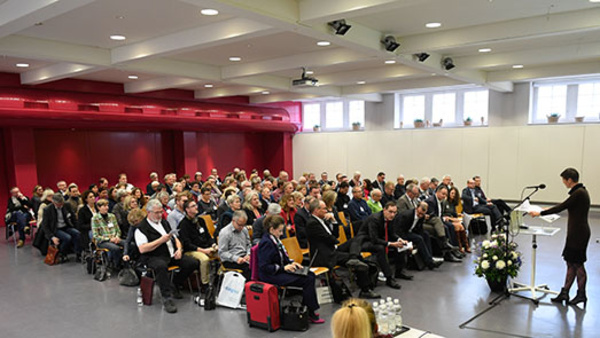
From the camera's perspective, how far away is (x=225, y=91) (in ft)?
40.3

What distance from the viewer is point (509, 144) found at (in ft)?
39.8

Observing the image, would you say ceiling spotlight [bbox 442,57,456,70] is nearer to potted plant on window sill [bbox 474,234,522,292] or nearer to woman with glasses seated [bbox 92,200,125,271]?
potted plant on window sill [bbox 474,234,522,292]

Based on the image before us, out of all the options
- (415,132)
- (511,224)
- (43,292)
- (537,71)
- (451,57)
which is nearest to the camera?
(511,224)

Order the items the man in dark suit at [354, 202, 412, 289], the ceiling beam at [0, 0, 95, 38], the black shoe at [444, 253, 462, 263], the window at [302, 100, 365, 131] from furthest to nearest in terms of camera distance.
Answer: the window at [302, 100, 365, 131] < the black shoe at [444, 253, 462, 263] < the man in dark suit at [354, 202, 412, 289] < the ceiling beam at [0, 0, 95, 38]

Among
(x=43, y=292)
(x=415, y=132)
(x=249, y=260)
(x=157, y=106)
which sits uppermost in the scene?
(x=157, y=106)

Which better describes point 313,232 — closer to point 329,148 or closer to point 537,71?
point 537,71

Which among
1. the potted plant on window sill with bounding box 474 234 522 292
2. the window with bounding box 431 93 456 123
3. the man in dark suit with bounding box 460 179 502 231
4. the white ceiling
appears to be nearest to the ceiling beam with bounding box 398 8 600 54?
the white ceiling

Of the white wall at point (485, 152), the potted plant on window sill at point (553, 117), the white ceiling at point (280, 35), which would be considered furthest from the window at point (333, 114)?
the potted plant on window sill at point (553, 117)

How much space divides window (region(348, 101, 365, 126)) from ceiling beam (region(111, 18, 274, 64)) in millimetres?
9995

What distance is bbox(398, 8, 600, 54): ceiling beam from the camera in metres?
5.53

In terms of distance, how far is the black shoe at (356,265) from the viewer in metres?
5.15

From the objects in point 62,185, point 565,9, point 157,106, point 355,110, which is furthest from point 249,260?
point 355,110

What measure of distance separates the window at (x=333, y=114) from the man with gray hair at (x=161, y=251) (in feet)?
36.8

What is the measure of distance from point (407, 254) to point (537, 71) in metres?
6.65
